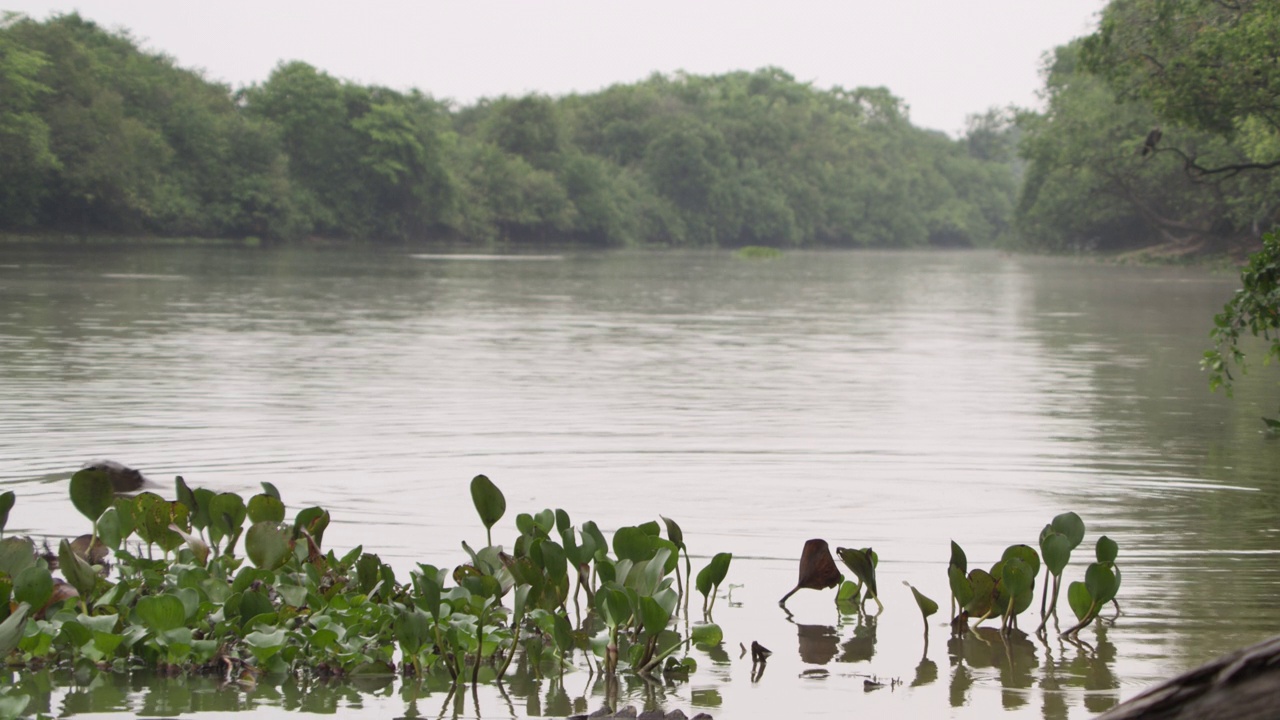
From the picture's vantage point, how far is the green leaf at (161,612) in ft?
14.1

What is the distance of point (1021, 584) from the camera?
485cm

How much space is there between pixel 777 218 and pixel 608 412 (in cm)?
10072

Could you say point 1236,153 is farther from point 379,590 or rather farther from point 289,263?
point 379,590

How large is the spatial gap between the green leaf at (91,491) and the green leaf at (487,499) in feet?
4.97

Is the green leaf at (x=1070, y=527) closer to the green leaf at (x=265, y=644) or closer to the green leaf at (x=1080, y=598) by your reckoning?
the green leaf at (x=1080, y=598)

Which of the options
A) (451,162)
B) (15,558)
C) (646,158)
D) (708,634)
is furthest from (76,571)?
(646,158)

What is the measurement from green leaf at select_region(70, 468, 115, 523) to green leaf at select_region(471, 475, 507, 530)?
59.6 inches

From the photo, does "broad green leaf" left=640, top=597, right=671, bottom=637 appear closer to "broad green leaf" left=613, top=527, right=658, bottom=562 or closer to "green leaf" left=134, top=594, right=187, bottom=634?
"broad green leaf" left=613, top=527, right=658, bottom=562

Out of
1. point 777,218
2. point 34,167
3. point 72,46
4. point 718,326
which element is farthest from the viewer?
point 777,218

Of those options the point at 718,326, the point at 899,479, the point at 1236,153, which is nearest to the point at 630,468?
the point at 899,479

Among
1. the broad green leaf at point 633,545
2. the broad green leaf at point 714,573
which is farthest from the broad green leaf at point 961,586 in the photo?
the broad green leaf at point 633,545

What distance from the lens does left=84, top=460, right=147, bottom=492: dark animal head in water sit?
7074mm

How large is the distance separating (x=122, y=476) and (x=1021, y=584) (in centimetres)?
463

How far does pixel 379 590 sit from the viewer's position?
4.74 m
